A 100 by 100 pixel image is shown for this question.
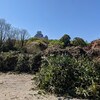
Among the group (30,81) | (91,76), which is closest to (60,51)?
(30,81)

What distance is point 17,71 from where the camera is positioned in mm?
15055

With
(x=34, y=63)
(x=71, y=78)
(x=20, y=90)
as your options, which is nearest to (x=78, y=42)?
(x=34, y=63)

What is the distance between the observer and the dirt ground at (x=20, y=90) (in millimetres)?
9262

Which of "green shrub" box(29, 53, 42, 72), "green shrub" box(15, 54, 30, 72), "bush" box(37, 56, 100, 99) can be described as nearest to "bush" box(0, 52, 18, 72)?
"green shrub" box(15, 54, 30, 72)

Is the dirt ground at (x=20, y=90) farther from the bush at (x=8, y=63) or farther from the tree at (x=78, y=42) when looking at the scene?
the tree at (x=78, y=42)

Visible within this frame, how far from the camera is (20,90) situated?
10.3 metres

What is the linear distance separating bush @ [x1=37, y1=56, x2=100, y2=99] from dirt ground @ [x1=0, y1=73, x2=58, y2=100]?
22.1 inches

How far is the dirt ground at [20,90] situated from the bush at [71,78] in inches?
22.1

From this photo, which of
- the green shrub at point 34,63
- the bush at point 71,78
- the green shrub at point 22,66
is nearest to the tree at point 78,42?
the green shrub at point 34,63

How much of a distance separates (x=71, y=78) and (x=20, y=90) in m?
2.15

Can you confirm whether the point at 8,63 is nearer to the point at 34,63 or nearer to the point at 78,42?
the point at 34,63

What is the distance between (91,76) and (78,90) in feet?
3.48

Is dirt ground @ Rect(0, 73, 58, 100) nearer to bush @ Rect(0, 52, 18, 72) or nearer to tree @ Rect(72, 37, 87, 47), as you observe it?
bush @ Rect(0, 52, 18, 72)

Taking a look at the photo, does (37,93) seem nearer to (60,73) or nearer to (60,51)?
(60,73)
